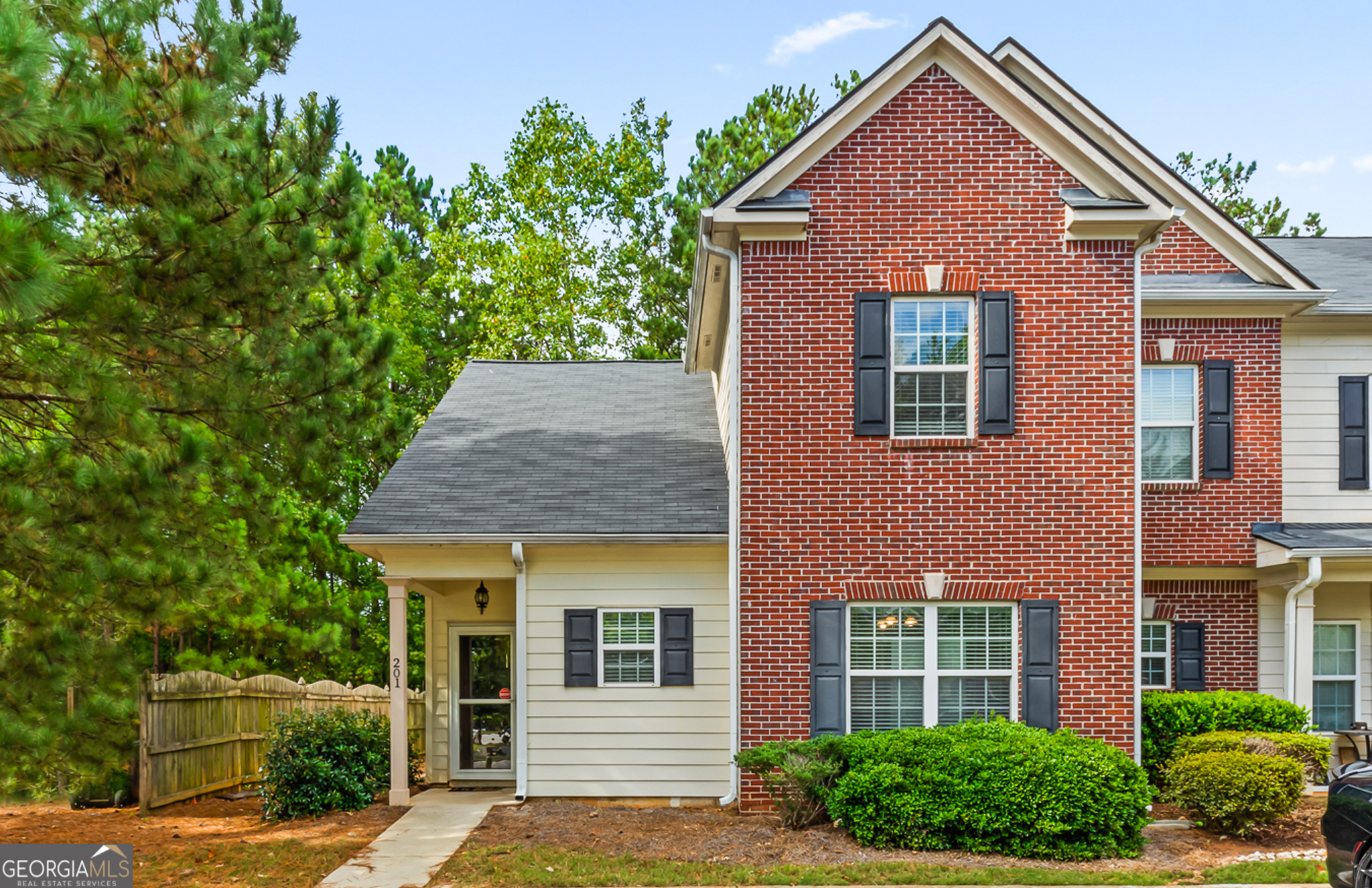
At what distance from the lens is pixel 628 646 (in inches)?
465

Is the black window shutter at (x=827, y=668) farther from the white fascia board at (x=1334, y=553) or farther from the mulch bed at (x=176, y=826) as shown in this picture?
the white fascia board at (x=1334, y=553)

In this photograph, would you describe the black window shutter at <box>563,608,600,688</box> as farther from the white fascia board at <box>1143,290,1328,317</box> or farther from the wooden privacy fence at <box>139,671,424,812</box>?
the white fascia board at <box>1143,290,1328,317</box>

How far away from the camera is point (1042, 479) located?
10719 millimetres

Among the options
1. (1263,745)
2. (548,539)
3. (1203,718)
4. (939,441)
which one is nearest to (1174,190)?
(939,441)

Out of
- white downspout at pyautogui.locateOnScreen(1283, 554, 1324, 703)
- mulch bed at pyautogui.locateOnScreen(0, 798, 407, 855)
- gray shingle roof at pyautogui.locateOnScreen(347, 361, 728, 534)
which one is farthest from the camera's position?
white downspout at pyautogui.locateOnScreen(1283, 554, 1324, 703)

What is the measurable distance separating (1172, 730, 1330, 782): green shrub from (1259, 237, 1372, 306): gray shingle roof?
18.1 feet

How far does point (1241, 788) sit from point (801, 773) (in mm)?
3833

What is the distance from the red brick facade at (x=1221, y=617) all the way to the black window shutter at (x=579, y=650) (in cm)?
702

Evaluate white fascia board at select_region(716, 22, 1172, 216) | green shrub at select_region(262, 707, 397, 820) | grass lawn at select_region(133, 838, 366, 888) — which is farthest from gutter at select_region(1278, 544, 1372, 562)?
green shrub at select_region(262, 707, 397, 820)

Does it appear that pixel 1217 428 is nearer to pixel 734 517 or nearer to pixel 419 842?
pixel 734 517

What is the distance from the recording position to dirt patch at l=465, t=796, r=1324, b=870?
8.78 metres

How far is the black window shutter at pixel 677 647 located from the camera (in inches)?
462

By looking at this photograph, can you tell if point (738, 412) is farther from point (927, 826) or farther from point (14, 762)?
point (14, 762)

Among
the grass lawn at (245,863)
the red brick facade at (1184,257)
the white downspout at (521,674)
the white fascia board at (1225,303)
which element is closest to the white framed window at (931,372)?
the white fascia board at (1225,303)
